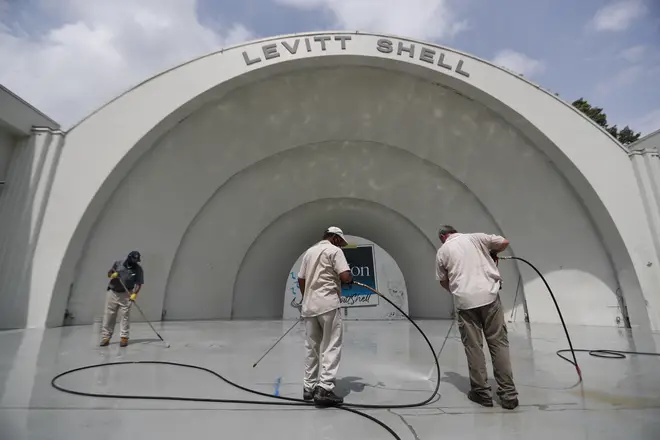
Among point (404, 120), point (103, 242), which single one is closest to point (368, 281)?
point (404, 120)

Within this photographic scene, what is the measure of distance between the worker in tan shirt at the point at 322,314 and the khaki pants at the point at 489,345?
1.16 m

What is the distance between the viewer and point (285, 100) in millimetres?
10492

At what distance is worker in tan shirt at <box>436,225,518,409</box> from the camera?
10.7 feet

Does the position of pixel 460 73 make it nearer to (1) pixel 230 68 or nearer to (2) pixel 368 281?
(1) pixel 230 68

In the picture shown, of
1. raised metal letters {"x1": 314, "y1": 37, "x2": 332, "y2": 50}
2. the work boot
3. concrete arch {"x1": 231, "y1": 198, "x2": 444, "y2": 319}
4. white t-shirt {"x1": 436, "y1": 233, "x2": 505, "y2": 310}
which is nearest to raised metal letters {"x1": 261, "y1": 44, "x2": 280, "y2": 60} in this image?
raised metal letters {"x1": 314, "y1": 37, "x2": 332, "y2": 50}

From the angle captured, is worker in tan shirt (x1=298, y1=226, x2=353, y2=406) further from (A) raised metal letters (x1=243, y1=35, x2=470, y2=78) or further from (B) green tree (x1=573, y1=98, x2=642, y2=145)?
(B) green tree (x1=573, y1=98, x2=642, y2=145)

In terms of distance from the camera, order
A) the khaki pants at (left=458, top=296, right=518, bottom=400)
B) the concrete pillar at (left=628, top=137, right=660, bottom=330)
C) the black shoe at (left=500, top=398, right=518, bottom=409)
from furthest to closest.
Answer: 1. the concrete pillar at (left=628, top=137, right=660, bottom=330)
2. the khaki pants at (left=458, top=296, right=518, bottom=400)
3. the black shoe at (left=500, top=398, right=518, bottom=409)

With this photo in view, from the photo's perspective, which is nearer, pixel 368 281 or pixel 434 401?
pixel 434 401

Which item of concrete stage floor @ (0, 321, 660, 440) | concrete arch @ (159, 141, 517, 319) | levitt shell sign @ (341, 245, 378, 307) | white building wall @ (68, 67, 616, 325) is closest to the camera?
concrete stage floor @ (0, 321, 660, 440)

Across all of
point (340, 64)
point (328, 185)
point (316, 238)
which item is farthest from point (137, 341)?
point (316, 238)

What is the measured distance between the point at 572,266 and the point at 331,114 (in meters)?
7.82

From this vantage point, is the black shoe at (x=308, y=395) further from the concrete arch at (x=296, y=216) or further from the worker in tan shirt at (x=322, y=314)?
the concrete arch at (x=296, y=216)

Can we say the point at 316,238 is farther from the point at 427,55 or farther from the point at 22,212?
the point at 22,212

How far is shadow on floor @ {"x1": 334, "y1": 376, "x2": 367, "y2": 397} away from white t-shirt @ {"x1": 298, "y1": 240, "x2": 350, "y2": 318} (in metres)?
0.85
